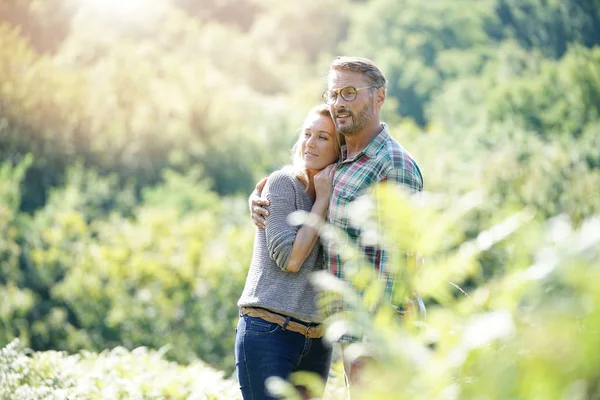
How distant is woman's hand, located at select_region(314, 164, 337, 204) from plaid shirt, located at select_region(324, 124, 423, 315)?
0.03 meters

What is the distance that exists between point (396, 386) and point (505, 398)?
171mm

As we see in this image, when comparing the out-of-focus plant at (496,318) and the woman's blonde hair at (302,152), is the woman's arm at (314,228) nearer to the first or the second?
the woman's blonde hair at (302,152)

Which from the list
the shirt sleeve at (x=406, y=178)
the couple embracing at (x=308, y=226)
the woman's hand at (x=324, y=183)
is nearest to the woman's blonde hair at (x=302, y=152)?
the couple embracing at (x=308, y=226)

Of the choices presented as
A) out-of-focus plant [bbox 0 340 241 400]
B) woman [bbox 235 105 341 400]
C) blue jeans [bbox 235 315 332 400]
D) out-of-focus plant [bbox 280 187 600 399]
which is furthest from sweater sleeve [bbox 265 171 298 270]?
out-of-focus plant [bbox 280 187 600 399]

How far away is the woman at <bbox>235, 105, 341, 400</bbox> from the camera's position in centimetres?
298

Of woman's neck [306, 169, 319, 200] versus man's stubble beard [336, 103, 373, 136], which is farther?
woman's neck [306, 169, 319, 200]

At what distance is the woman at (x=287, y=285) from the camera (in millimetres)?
2979

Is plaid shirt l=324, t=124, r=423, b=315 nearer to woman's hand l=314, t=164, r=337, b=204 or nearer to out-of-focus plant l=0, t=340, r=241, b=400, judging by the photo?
woman's hand l=314, t=164, r=337, b=204

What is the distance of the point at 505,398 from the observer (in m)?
1.19

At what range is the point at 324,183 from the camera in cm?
310

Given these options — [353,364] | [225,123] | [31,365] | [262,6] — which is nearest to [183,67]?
[225,123]

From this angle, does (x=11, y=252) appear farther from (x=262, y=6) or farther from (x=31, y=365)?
(x=262, y=6)

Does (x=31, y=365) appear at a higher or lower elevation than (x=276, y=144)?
lower

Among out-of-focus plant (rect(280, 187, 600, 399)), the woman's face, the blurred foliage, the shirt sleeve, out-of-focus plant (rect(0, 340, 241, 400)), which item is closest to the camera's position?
out-of-focus plant (rect(280, 187, 600, 399))
